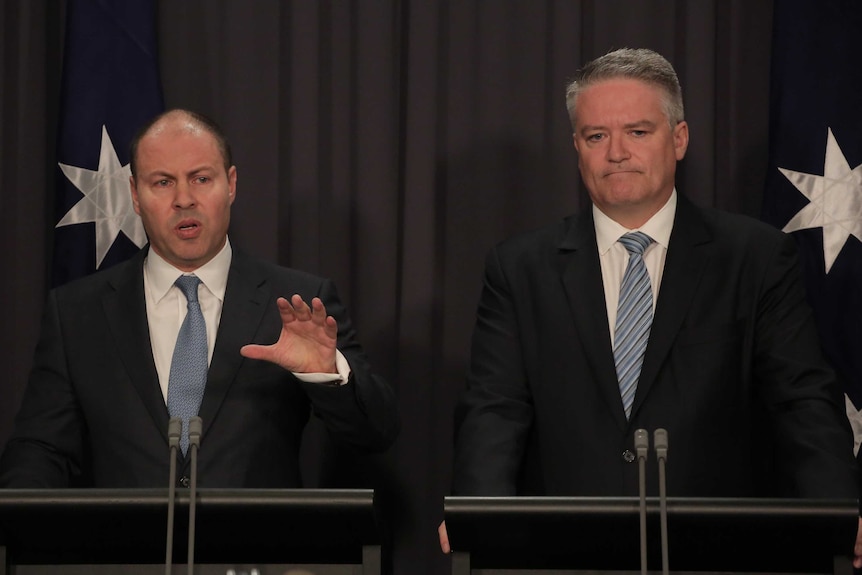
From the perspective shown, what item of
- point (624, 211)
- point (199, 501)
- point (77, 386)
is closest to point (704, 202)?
point (624, 211)

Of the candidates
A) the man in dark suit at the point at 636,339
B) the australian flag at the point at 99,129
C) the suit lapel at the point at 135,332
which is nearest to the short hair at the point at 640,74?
the man in dark suit at the point at 636,339

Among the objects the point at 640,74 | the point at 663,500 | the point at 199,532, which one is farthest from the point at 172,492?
the point at 640,74

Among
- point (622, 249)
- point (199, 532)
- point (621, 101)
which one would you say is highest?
point (621, 101)

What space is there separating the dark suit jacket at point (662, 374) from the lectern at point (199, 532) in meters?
0.65

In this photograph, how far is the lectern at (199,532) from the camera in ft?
7.38

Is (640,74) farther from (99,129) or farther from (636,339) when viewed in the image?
(99,129)

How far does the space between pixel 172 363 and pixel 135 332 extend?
144 mm

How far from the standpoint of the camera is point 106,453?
3.21 metres

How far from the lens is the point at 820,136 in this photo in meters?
3.85

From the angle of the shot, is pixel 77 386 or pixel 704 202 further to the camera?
pixel 704 202

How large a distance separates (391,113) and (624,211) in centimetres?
115

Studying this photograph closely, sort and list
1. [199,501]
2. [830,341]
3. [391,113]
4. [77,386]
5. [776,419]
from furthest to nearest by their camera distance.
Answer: [391,113], [830,341], [77,386], [776,419], [199,501]

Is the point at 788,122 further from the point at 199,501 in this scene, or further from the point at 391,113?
the point at 199,501

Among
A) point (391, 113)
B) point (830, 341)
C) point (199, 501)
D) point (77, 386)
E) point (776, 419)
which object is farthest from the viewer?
point (391, 113)
